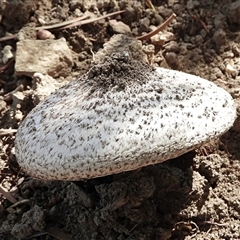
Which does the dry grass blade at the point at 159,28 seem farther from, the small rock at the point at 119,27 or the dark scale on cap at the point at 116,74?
the dark scale on cap at the point at 116,74

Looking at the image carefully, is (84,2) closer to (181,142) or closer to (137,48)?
(137,48)

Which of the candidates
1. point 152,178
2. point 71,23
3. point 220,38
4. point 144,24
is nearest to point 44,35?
point 71,23

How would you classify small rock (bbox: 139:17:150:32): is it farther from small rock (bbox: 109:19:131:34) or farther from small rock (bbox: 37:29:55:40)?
small rock (bbox: 37:29:55:40)

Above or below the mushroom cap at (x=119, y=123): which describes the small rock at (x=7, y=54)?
below

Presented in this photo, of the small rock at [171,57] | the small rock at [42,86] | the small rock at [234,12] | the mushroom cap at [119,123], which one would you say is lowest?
the small rock at [171,57]

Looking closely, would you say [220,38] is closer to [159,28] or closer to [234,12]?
[234,12]

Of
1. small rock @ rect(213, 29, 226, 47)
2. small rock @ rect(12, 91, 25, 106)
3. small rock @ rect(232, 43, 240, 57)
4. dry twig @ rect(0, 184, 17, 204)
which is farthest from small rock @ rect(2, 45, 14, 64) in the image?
small rock @ rect(232, 43, 240, 57)

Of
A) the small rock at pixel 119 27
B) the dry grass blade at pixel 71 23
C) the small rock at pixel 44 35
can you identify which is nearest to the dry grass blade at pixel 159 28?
the small rock at pixel 119 27
